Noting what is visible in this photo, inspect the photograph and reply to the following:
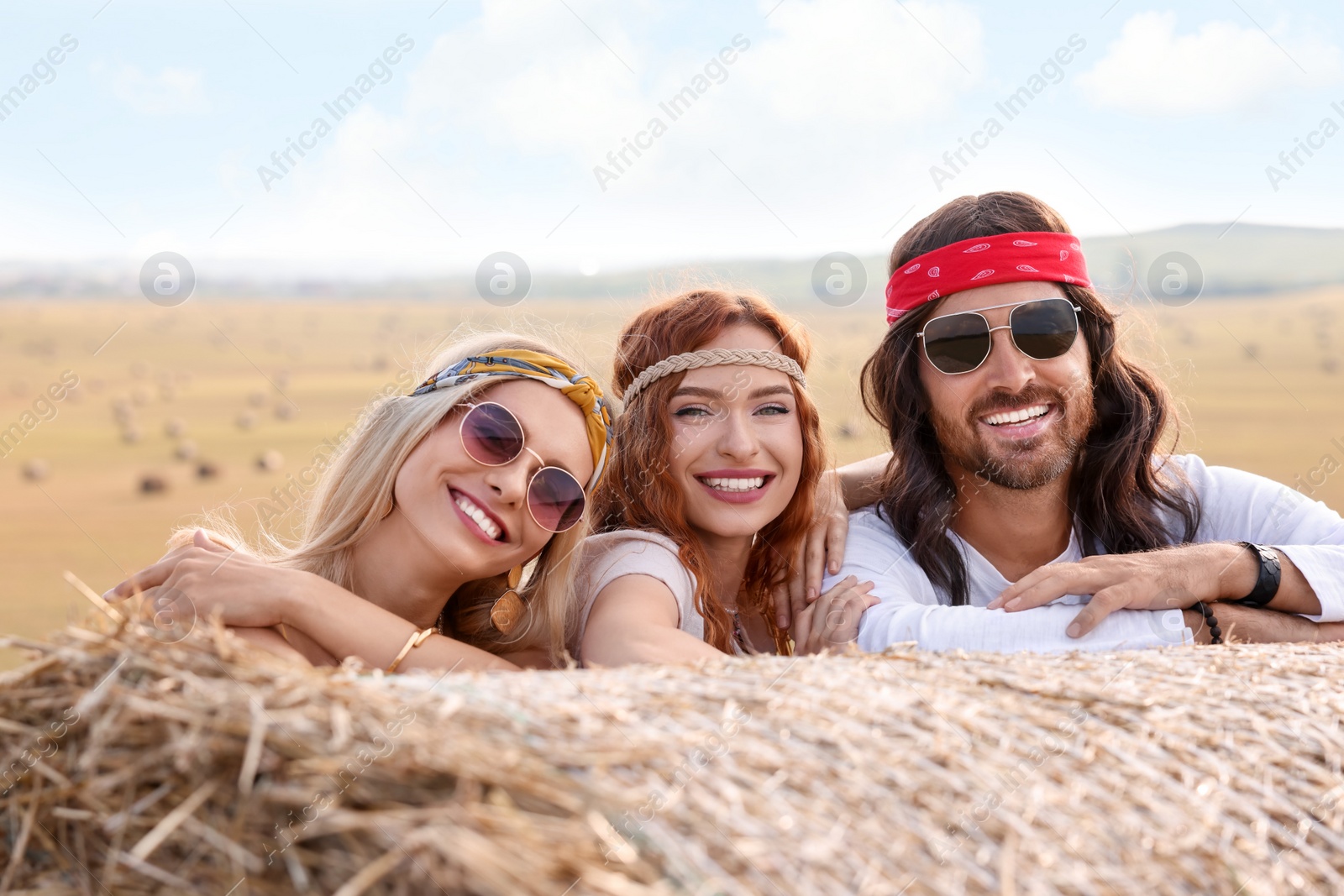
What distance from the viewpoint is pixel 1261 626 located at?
373 cm

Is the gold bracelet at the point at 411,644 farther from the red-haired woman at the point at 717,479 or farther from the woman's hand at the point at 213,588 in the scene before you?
the red-haired woman at the point at 717,479

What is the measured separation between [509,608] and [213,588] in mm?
1131

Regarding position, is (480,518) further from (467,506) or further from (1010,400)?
(1010,400)

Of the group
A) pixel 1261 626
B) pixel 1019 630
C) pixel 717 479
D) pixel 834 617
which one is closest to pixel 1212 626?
pixel 1261 626

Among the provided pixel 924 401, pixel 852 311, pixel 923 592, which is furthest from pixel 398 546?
pixel 852 311

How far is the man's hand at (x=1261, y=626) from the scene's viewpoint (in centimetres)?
364

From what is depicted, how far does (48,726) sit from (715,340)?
2.77m

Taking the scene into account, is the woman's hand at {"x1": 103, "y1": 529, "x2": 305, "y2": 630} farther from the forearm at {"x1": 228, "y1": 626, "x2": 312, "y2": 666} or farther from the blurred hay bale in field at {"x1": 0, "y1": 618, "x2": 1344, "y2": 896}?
the blurred hay bale in field at {"x1": 0, "y1": 618, "x2": 1344, "y2": 896}

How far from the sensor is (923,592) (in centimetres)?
424

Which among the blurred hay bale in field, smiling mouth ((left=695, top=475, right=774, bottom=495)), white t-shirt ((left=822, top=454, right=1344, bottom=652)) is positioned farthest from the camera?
smiling mouth ((left=695, top=475, right=774, bottom=495))

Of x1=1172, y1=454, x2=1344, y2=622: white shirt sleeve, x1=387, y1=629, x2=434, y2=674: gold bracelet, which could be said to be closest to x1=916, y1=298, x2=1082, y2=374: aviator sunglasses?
x1=1172, y1=454, x2=1344, y2=622: white shirt sleeve

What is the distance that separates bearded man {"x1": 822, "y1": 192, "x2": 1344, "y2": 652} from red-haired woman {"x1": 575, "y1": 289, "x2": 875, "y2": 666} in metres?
0.33

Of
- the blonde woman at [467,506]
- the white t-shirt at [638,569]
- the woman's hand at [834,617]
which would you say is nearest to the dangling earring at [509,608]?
the blonde woman at [467,506]

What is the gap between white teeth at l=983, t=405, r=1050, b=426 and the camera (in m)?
4.33
